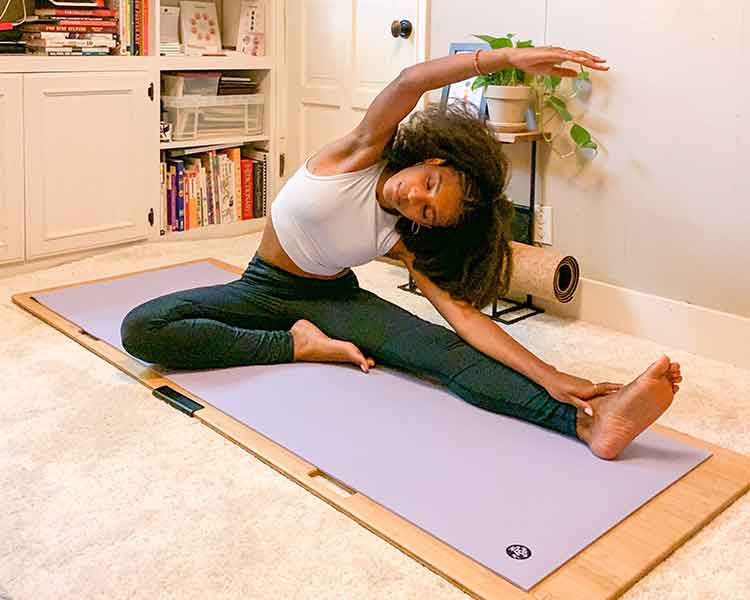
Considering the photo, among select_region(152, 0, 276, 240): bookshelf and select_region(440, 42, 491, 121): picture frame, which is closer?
select_region(440, 42, 491, 121): picture frame

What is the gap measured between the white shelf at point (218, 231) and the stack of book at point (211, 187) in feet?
0.06

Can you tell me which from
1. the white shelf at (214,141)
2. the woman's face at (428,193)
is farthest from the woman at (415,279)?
the white shelf at (214,141)

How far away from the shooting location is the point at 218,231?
3945 mm

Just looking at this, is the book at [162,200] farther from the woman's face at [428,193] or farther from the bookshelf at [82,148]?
the woman's face at [428,193]

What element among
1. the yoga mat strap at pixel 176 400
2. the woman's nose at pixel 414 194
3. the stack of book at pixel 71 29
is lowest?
the yoga mat strap at pixel 176 400

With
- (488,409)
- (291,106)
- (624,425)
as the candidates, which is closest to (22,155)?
(291,106)

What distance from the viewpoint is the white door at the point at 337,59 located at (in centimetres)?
350

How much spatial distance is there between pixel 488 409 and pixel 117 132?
2021 mm

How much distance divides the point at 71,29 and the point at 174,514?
2141 millimetres

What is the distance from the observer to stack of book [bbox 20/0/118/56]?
321 cm

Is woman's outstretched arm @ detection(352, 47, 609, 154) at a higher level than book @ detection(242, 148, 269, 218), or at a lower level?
higher

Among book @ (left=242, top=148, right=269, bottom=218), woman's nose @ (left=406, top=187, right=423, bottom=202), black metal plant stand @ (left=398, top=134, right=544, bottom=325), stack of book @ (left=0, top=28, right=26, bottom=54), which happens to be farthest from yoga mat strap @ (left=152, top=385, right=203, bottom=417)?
book @ (left=242, top=148, right=269, bottom=218)

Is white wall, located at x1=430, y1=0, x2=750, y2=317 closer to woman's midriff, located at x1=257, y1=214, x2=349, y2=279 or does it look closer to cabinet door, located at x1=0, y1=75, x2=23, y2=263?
woman's midriff, located at x1=257, y1=214, x2=349, y2=279

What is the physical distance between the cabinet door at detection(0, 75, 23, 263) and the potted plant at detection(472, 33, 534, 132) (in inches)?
62.2
